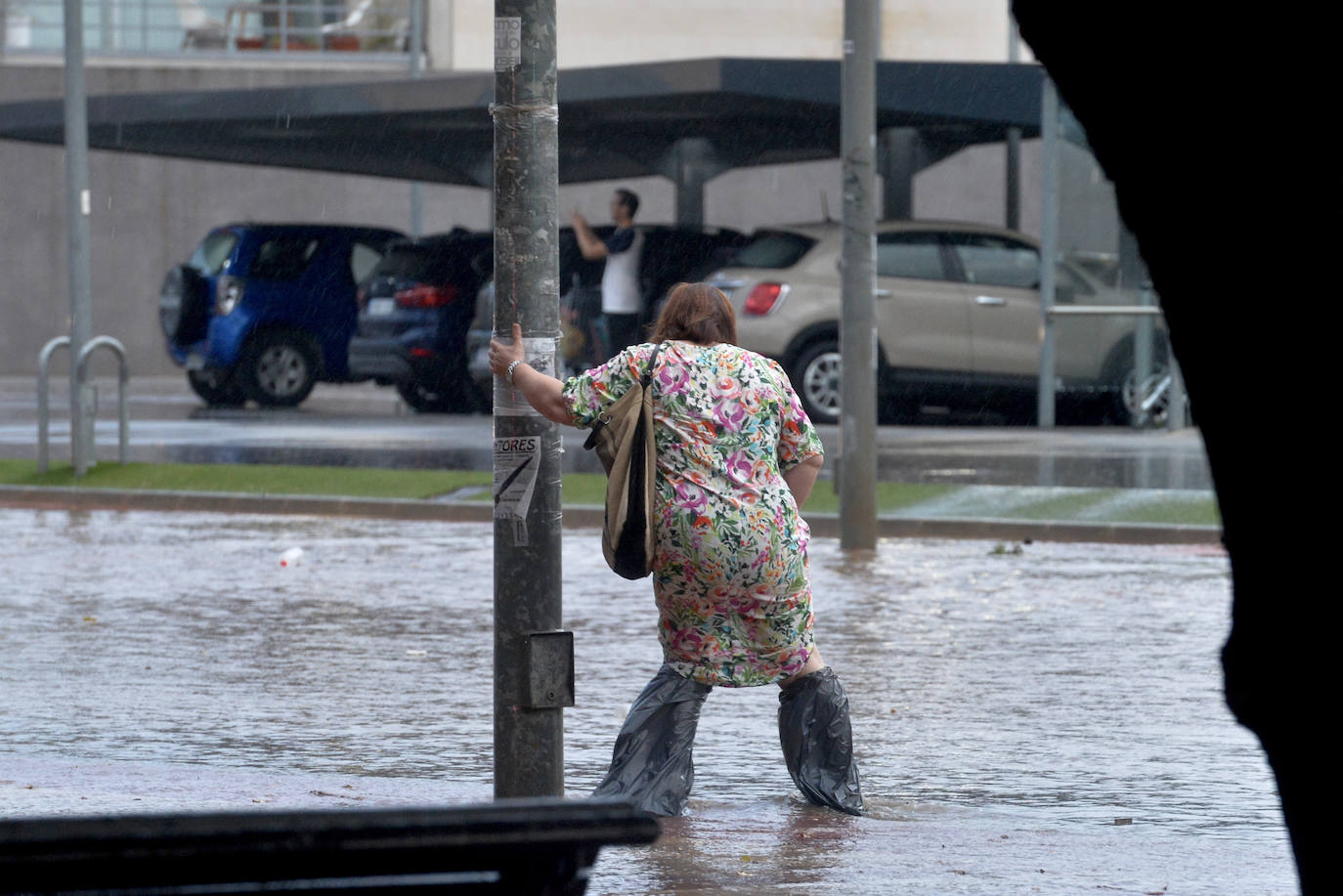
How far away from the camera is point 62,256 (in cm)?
3988

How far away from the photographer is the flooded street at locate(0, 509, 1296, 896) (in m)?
5.67

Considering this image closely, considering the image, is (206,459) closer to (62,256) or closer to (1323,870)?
(1323,870)

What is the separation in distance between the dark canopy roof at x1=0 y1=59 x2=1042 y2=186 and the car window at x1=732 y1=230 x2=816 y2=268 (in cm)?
211

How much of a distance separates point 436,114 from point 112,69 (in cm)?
1702

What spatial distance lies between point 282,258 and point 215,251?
2.37 ft

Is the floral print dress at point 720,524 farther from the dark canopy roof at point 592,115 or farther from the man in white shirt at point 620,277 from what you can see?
the dark canopy roof at point 592,115

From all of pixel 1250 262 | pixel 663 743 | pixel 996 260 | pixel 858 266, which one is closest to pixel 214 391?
pixel 996 260

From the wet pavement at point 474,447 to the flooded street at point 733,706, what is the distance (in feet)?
10.1

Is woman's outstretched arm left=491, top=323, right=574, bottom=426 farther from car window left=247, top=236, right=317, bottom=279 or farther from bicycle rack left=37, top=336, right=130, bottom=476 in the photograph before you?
car window left=247, top=236, right=317, bottom=279

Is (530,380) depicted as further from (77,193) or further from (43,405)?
(77,193)

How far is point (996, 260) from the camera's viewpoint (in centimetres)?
2072

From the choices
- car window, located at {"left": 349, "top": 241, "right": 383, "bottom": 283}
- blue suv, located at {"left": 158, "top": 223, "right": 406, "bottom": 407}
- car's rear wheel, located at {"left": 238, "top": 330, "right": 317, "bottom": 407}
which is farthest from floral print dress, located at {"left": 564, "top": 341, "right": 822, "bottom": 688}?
car window, located at {"left": 349, "top": 241, "right": 383, "bottom": 283}

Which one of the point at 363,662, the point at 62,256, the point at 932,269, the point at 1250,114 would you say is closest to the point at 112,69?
the point at 62,256

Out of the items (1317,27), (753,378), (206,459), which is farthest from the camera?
(206,459)
